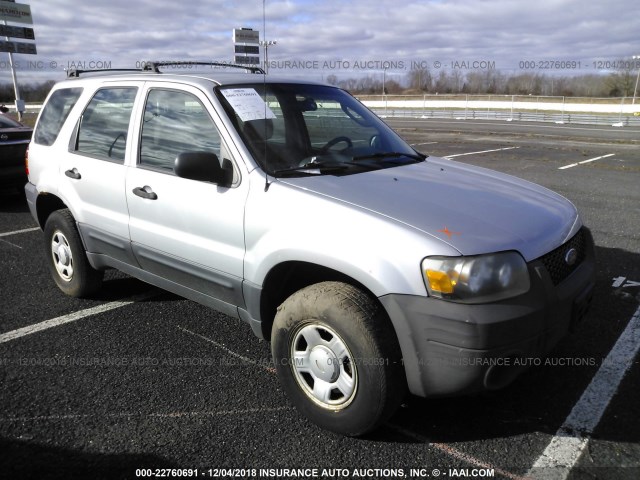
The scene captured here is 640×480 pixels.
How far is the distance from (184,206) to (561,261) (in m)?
2.25

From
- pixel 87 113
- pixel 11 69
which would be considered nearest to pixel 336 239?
pixel 87 113

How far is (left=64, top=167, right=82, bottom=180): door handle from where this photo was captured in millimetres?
4090

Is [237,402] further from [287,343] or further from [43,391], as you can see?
[43,391]

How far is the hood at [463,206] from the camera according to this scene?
2475 millimetres

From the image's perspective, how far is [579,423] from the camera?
2.80m

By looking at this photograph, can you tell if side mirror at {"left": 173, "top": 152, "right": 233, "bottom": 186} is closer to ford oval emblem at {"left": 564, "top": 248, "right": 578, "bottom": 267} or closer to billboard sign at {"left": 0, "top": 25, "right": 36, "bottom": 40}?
ford oval emblem at {"left": 564, "top": 248, "right": 578, "bottom": 267}

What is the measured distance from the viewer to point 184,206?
3242 millimetres

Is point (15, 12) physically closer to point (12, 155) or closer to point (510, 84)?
point (12, 155)

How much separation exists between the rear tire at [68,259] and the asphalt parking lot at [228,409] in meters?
0.16

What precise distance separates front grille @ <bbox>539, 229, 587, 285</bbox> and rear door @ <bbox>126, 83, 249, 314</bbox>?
1.68m

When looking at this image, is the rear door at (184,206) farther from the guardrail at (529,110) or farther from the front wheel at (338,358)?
the guardrail at (529,110)

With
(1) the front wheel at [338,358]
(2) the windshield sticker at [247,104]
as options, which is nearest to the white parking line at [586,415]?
(1) the front wheel at [338,358]

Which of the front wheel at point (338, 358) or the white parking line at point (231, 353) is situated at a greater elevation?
the front wheel at point (338, 358)

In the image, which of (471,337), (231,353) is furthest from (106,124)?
(471,337)
